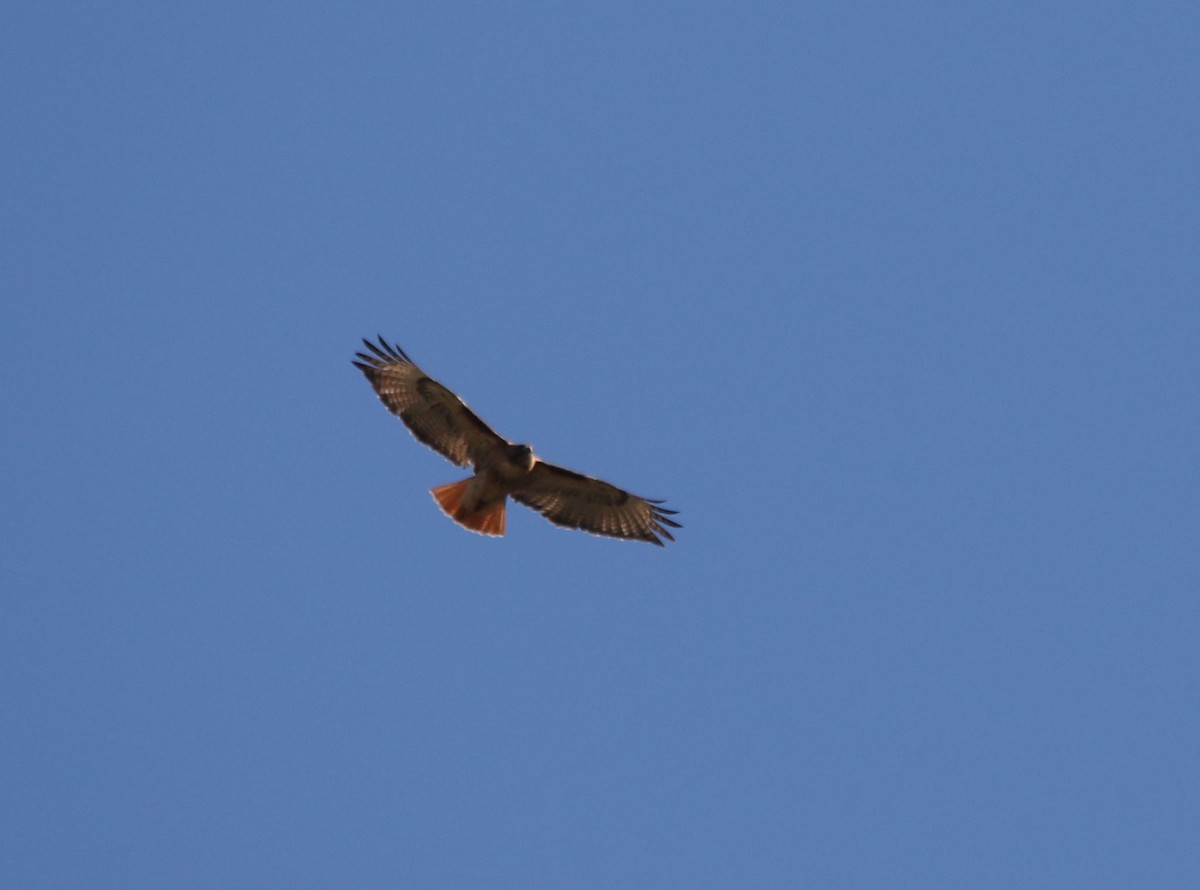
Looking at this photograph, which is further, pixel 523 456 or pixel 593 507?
pixel 593 507

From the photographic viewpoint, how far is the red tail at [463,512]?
16.0m

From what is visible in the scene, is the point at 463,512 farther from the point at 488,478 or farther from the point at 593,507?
the point at 593,507

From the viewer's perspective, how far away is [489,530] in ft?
52.7

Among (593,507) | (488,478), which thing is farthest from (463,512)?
(593,507)

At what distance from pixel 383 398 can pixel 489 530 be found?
1.76 m

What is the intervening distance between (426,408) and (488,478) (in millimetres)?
994

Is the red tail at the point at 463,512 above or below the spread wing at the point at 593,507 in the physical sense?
below

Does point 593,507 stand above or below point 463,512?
above

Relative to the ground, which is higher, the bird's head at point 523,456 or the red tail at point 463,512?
the bird's head at point 523,456

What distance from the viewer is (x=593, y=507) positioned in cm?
1697

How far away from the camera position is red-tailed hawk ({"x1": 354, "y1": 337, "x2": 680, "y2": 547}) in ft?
52.7

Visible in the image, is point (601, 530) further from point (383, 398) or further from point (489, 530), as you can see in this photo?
point (383, 398)

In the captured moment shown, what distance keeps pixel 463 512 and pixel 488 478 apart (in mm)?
412

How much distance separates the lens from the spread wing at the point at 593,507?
16594mm
